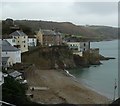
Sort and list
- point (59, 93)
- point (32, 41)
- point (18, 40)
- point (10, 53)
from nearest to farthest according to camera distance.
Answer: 1. point (59, 93)
2. point (10, 53)
3. point (18, 40)
4. point (32, 41)

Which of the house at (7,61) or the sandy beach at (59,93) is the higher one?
the house at (7,61)

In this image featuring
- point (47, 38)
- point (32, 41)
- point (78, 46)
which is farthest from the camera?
point (78, 46)

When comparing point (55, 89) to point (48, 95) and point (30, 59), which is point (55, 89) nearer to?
point (48, 95)

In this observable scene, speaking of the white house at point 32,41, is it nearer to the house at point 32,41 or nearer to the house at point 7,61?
the house at point 32,41

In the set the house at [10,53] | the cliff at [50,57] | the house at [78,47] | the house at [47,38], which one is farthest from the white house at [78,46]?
the house at [10,53]

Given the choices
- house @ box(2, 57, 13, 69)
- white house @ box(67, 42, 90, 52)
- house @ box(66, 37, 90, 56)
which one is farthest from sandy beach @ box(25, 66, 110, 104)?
white house @ box(67, 42, 90, 52)

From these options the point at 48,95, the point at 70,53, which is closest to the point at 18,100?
the point at 48,95

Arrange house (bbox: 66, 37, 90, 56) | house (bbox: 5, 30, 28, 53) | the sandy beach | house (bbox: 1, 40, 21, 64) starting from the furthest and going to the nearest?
1. house (bbox: 66, 37, 90, 56)
2. house (bbox: 5, 30, 28, 53)
3. house (bbox: 1, 40, 21, 64)
4. the sandy beach

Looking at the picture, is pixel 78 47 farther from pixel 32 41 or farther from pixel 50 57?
pixel 50 57

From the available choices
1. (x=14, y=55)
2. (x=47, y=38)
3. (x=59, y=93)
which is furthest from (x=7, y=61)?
(x=47, y=38)

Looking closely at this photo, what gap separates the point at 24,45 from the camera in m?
21.0

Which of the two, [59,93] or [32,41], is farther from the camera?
[32,41]

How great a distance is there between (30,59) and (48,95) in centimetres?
917

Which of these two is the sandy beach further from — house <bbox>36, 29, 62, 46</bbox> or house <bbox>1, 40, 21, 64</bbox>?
house <bbox>36, 29, 62, 46</bbox>
